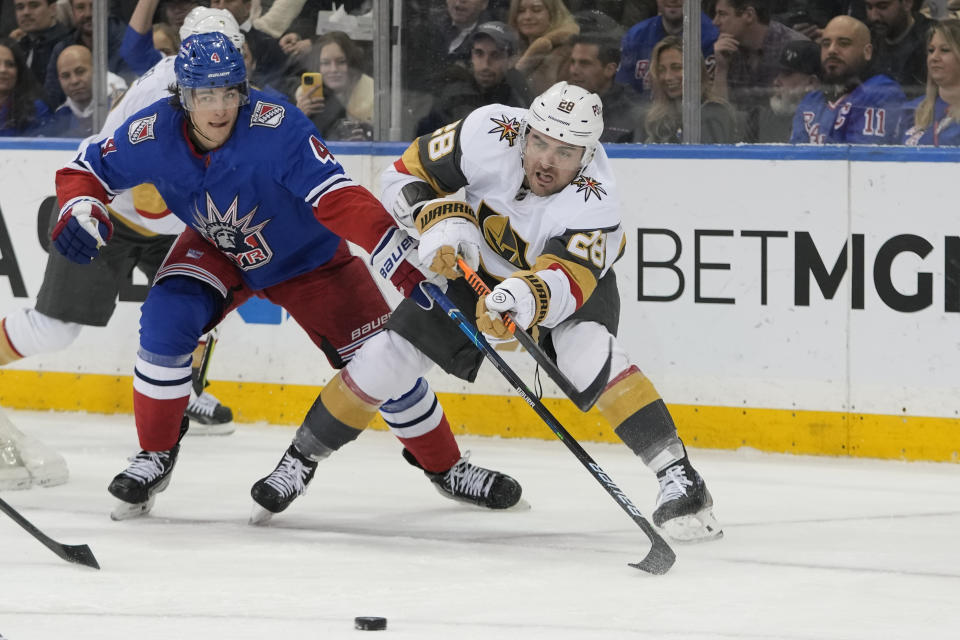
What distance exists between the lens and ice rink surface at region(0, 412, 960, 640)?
2570 millimetres

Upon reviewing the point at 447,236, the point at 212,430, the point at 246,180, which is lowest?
the point at 212,430

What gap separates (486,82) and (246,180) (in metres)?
1.64

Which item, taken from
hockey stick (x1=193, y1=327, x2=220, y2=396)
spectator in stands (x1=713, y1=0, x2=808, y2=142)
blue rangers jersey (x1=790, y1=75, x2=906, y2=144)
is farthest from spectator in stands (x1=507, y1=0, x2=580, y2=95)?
hockey stick (x1=193, y1=327, x2=220, y2=396)

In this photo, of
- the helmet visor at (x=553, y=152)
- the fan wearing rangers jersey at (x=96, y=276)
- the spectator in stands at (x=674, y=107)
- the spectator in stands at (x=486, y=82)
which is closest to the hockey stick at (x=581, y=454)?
the helmet visor at (x=553, y=152)

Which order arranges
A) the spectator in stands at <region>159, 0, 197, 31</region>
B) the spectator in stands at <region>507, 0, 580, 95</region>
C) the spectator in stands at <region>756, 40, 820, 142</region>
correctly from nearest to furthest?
the spectator in stands at <region>756, 40, 820, 142</region> < the spectator in stands at <region>507, 0, 580, 95</region> < the spectator in stands at <region>159, 0, 197, 31</region>

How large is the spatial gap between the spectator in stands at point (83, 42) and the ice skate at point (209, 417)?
1194mm

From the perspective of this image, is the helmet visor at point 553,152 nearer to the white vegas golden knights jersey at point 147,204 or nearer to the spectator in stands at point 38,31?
the white vegas golden knights jersey at point 147,204

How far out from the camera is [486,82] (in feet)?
15.9

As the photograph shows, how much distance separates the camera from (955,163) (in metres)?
4.18

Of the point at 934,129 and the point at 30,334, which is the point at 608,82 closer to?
the point at 934,129

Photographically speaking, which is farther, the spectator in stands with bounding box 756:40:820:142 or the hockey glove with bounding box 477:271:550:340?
the spectator in stands with bounding box 756:40:820:142

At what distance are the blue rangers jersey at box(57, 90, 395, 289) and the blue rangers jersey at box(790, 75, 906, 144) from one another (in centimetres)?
162

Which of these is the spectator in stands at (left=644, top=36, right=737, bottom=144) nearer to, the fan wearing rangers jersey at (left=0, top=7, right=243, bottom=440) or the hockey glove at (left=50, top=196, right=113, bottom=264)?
the fan wearing rangers jersey at (left=0, top=7, right=243, bottom=440)

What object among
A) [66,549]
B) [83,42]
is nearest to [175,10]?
[83,42]
